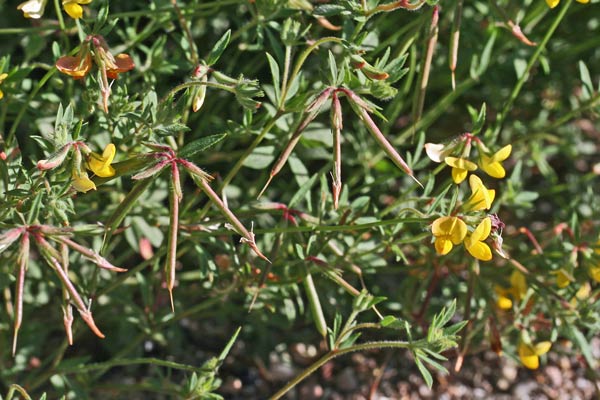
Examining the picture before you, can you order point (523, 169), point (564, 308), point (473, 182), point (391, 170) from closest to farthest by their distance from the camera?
point (473, 182), point (564, 308), point (391, 170), point (523, 169)

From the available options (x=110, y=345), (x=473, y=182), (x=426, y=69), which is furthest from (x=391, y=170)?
(x=110, y=345)

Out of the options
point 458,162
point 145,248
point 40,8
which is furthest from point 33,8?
point 458,162

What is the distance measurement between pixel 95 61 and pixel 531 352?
1.28m

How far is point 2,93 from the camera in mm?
1976

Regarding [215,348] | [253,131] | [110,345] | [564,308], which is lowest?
[215,348]

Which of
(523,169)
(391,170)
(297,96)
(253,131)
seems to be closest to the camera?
(297,96)

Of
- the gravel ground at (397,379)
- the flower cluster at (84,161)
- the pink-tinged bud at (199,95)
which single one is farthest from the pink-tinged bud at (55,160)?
the gravel ground at (397,379)

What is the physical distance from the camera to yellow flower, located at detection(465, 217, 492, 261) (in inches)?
66.1

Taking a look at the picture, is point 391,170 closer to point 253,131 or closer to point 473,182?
point 253,131

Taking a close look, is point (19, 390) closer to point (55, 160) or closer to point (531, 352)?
point (55, 160)

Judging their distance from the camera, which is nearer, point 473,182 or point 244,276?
point 473,182

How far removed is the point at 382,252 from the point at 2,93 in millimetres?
998

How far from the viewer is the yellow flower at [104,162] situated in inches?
64.1

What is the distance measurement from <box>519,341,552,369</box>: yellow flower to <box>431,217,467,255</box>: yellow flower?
65 cm
